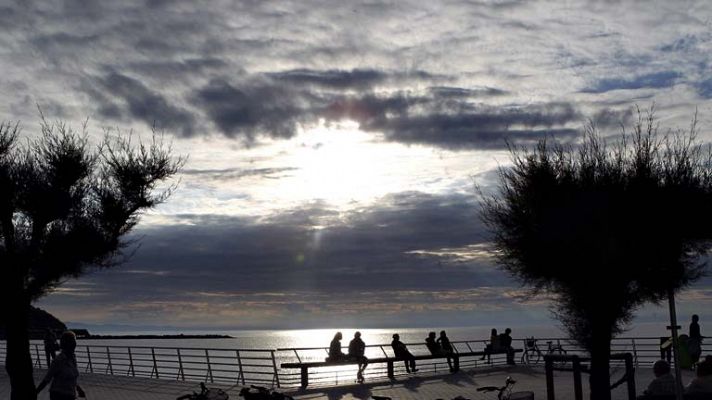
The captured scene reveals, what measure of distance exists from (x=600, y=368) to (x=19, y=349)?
12.4 m

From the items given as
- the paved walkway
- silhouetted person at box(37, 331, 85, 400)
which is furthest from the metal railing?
silhouetted person at box(37, 331, 85, 400)

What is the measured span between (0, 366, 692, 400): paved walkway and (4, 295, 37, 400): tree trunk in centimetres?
Answer: 474

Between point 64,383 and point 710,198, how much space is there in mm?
13291

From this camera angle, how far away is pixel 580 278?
18578 millimetres

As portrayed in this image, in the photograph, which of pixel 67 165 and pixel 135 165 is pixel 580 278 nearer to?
pixel 135 165

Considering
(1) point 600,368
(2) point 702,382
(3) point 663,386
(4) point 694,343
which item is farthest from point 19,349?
(4) point 694,343

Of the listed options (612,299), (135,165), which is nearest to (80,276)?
(135,165)

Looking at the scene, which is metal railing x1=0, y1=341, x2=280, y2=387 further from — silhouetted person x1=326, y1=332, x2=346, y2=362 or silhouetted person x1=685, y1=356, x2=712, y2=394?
silhouetted person x1=685, y1=356, x2=712, y2=394

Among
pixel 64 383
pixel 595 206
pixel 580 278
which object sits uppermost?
pixel 595 206

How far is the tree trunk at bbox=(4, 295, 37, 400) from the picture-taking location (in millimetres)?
17781

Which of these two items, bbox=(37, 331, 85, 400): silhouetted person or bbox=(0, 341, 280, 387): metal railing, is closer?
bbox=(37, 331, 85, 400): silhouetted person

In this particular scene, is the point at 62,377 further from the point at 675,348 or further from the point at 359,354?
the point at 359,354

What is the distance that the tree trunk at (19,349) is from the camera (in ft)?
58.3

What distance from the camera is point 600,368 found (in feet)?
60.7
